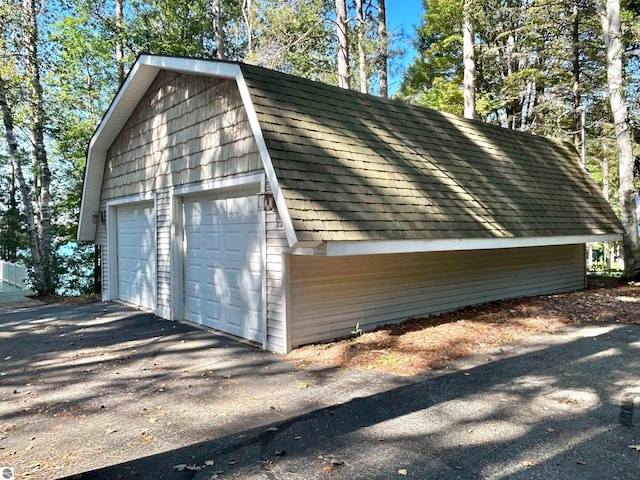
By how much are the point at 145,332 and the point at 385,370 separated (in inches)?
172

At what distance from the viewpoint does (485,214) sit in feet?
24.1

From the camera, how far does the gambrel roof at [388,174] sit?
18.0ft

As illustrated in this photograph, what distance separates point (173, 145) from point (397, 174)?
4.22m

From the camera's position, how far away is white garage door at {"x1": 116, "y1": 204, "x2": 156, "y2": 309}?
9.41 meters

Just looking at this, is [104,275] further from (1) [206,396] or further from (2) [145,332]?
(1) [206,396]

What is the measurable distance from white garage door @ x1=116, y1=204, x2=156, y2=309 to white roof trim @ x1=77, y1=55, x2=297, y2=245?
1.00 meters

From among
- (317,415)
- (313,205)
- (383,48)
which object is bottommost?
(317,415)

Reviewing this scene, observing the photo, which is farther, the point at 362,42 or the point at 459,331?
the point at 362,42

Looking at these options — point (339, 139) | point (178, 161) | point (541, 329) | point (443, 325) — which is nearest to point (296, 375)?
point (443, 325)

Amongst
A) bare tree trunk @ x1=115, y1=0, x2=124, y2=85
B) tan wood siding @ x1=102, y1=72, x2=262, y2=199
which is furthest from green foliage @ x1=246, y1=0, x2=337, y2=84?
bare tree trunk @ x1=115, y1=0, x2=124, y2=85

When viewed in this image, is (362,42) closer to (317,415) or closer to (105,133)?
(105,133)

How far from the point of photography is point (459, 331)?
252 inches

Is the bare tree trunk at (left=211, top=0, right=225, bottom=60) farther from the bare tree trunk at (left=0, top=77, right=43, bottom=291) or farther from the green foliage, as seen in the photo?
the bare tree trunk at (left=0, top=77, right=43, bottom=291)

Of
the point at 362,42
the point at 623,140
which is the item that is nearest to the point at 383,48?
the point at 362,42
